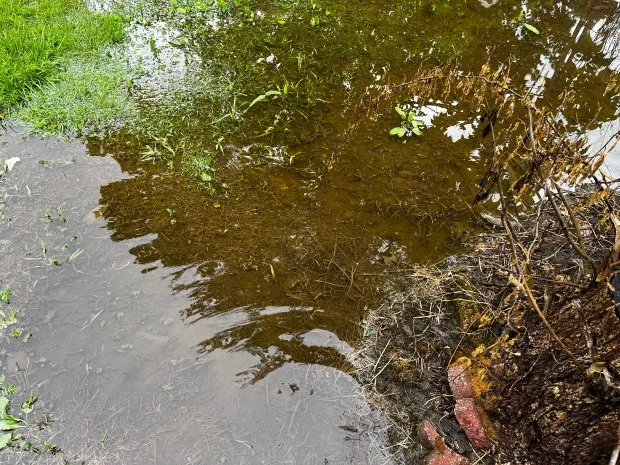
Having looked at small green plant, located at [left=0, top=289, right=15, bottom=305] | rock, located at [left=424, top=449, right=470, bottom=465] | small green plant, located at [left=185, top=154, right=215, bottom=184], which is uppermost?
small green plant, located at [left=185, top=154, right=215, bottom=184]

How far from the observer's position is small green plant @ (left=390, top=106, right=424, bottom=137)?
4.85 m

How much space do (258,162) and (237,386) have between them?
2251 millimetres

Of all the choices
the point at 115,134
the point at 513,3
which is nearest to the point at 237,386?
the point at 115,134

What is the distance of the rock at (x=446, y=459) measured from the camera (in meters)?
2.74

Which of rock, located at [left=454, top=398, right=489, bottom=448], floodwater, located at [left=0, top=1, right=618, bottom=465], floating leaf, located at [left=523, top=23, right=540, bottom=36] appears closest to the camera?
rock, located at [left=454, top=398, right=489, bottom=448]

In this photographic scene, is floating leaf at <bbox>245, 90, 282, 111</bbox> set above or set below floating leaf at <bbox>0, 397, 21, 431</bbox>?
above

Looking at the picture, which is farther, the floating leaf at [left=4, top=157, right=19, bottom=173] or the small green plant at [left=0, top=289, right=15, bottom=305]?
the floating leaf at [left=4, top=157, right=19, bottom=173]

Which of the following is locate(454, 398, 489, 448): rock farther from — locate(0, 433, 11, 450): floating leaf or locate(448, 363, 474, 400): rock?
locate(0, 433, 11, 450): floating leaf

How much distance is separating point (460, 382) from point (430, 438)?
17.9 inches

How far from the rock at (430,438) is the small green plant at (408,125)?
10.0 ft

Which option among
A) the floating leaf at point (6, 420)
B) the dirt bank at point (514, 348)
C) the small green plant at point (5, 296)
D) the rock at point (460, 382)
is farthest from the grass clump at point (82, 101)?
the rock at point (460, 382)

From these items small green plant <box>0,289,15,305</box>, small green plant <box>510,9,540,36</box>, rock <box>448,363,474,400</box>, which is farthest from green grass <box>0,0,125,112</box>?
small green plant <box>510,9,540,36</box>

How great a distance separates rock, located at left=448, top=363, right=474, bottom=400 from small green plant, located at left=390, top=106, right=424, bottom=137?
8.75 ft

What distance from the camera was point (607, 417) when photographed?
2248 millimetres
